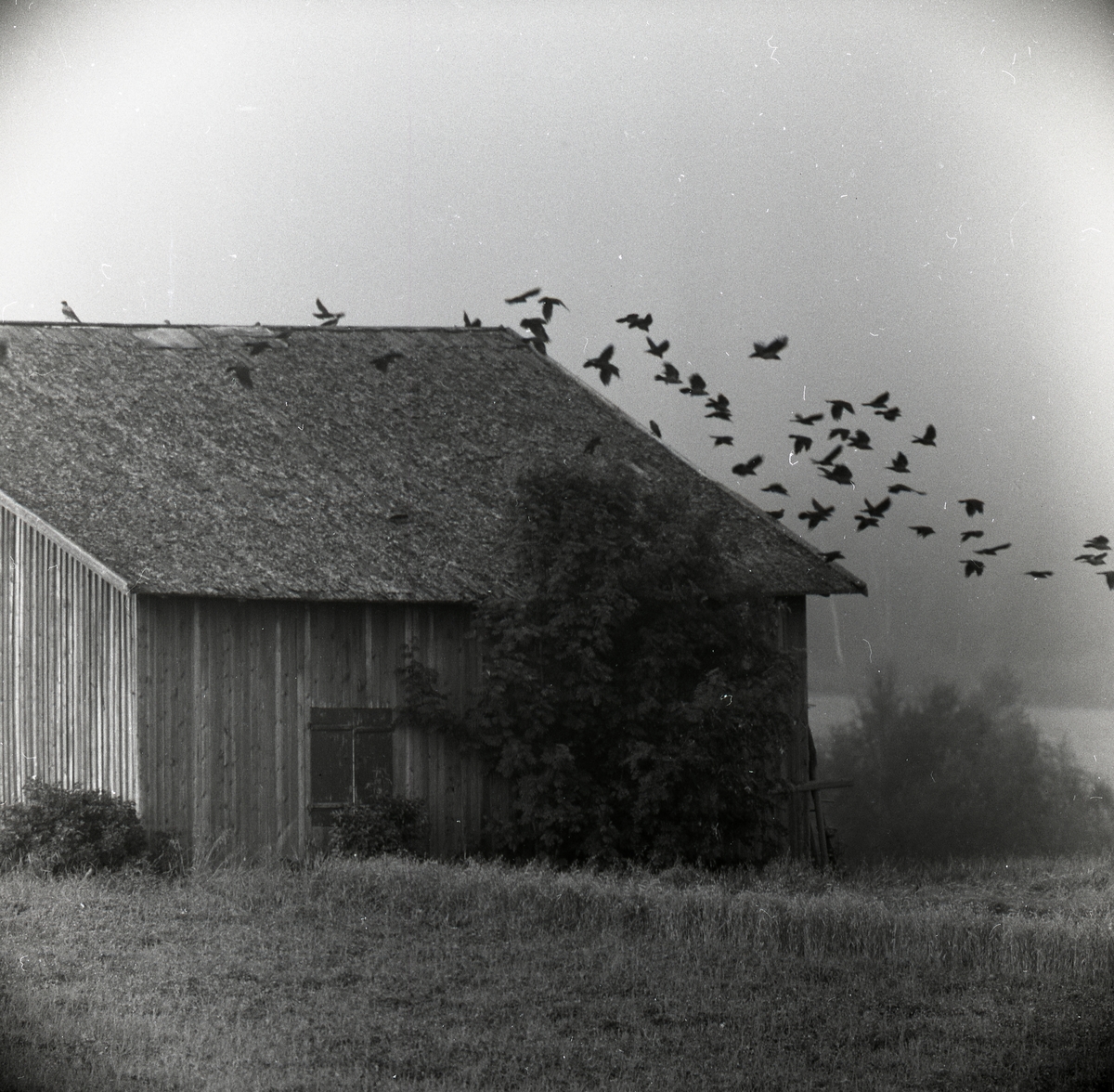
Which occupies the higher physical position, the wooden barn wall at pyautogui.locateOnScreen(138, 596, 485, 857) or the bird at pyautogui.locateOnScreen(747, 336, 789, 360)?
the bird at pyautogui.locateOnScreen(747, 336, 789, 360)

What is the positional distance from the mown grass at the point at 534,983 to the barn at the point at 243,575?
2.32 metres

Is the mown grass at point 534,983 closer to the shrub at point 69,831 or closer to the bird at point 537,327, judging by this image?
the shrub at point 69,831

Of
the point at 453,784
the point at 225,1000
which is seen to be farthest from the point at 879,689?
the point at 225,1000

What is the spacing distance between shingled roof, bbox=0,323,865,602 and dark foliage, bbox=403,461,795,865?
2.74ft

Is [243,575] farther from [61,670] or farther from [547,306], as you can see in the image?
[547,306]

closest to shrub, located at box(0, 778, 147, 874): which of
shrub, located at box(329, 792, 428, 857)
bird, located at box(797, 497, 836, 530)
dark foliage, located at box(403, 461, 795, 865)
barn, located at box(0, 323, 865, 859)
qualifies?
barn, located at box(0, 323, 865, 859)

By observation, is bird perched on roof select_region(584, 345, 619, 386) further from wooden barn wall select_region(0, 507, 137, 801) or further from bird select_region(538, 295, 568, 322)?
wooden barn wall select_region(0, 507, 137, 801)

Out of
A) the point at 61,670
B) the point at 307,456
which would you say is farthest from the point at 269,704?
the point at 307,456

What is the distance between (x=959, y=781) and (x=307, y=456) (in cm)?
2955

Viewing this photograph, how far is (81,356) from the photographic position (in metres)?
24.1

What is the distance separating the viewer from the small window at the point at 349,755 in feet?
70.1

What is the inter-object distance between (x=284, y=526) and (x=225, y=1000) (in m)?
8.99

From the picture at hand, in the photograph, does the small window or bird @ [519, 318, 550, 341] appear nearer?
bird @ [519, 318, 550, 341]

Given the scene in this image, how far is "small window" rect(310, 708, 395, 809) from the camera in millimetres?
21375
